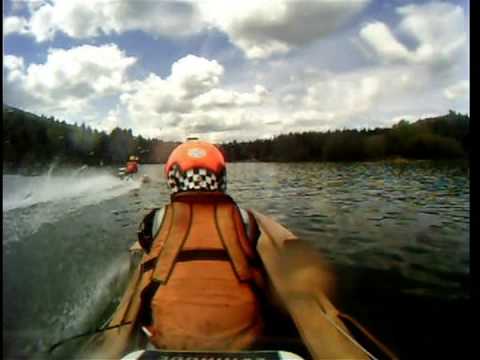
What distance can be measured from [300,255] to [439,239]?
0.70m

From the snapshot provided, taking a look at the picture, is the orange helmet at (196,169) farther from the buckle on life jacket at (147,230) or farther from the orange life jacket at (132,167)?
the orange life jacket at (132,167)

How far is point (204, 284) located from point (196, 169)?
1.39ft

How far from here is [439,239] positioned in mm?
1944

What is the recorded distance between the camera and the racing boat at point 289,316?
1.56m

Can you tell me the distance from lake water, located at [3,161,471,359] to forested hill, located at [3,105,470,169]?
0.23 ft

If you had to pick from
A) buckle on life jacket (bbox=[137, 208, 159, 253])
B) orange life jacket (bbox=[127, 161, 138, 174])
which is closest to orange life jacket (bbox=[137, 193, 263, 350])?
buckle on life jacket (bbox=[137, 208, 159, 253])

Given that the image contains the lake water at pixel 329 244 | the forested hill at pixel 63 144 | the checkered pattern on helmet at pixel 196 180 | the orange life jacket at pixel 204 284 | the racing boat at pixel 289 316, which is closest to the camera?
the orange life jacket at pixel 204 284

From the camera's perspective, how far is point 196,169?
1.46 meters

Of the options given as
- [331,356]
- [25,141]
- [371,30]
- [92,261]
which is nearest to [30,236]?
[92,261]

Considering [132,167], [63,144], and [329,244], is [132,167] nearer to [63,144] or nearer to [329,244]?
[63,144]

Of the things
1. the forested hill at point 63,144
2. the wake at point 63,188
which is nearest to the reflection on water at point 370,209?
the forested hill at point 63,144

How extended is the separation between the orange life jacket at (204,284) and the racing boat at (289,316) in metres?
0.07

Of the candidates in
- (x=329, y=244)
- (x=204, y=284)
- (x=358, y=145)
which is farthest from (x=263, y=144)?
(x=204, y=284)

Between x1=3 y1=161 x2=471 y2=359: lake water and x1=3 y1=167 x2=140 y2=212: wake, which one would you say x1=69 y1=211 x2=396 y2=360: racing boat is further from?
x1=3 y1=167 x2=140 y2=212: wake
